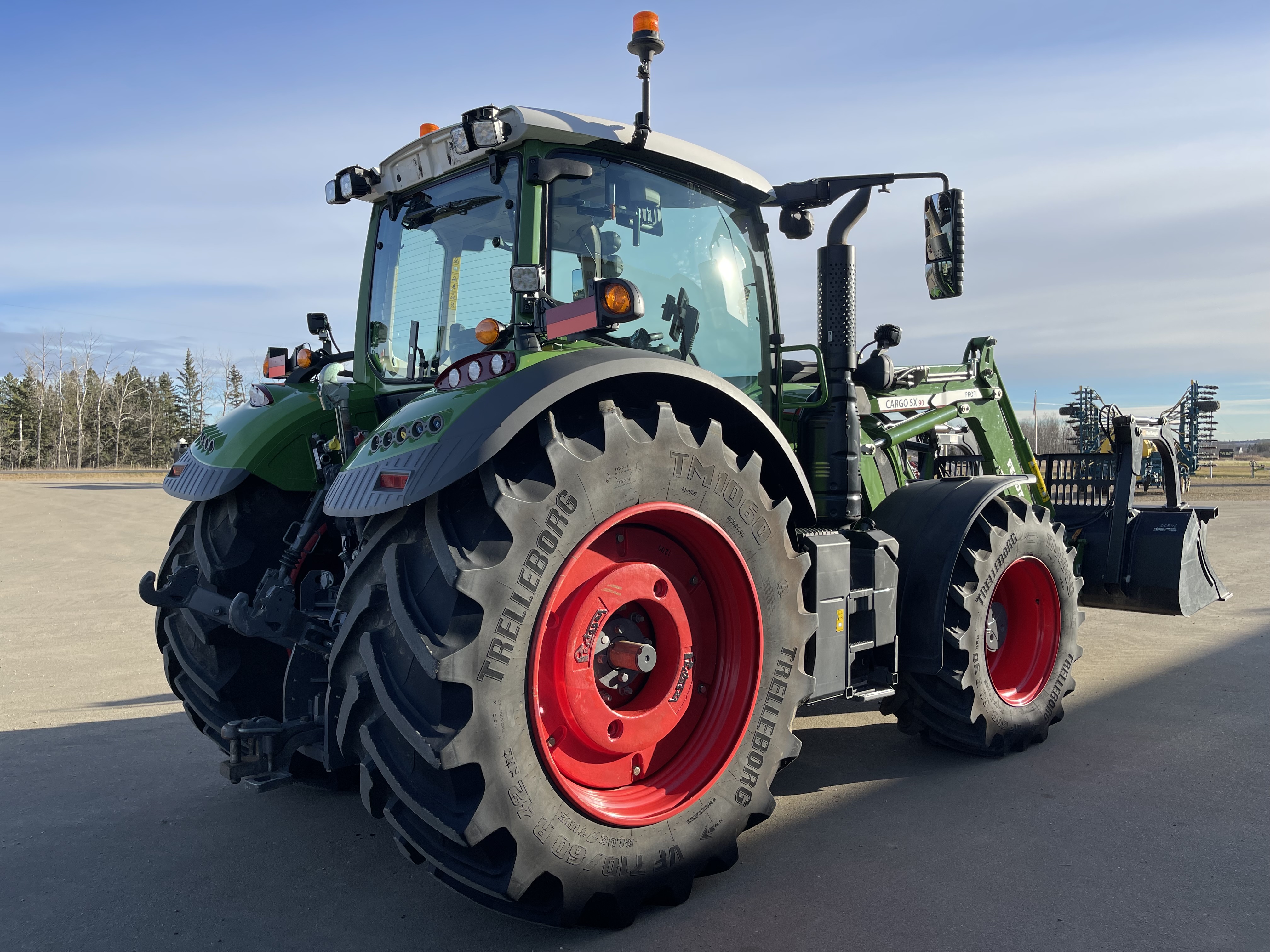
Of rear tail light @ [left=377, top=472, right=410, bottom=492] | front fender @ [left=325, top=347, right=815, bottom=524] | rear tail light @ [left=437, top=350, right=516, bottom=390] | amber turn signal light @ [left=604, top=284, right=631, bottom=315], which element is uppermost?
amber turn signal light @ [left=604, top=284, right=631, bottom=315]

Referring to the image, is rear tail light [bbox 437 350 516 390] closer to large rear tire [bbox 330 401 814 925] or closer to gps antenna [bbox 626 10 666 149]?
large rear tire [bbox 330 401 814 925]

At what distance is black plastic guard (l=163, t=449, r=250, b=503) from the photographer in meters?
3.70

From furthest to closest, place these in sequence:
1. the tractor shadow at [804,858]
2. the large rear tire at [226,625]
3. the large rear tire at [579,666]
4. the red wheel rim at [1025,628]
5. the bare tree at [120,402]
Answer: the bare tree at [120,402]
the red wheel rim at [1025,628]
the large rear tire at [226,625]
the tractor shadow at [804,858]
the large rear tire at [579,666]

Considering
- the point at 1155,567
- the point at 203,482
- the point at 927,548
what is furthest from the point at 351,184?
the point at 1155,567

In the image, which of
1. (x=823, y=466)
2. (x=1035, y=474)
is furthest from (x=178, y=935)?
(x=1035, y=474)

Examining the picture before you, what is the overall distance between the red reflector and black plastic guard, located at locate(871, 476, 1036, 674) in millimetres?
2574

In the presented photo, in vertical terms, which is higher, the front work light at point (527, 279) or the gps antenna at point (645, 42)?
the gps antenna at point (645, 42)

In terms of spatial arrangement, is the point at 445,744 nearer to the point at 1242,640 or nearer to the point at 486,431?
the point at 486,431

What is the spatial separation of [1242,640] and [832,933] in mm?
5883

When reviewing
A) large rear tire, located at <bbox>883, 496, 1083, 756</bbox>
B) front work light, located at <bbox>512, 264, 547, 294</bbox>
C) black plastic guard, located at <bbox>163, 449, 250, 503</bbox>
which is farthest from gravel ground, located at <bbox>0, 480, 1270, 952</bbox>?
front work light, located at <bbox>512, 264, 547, 294</bbox>

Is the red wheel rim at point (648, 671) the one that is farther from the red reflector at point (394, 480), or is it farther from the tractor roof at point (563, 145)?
the tractor roof at point (563, 145)

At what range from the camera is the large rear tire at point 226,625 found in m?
3.68

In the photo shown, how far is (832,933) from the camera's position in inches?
102

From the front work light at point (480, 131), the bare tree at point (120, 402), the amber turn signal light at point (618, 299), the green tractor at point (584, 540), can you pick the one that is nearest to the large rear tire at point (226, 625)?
the green tractor at point (584, 540)
